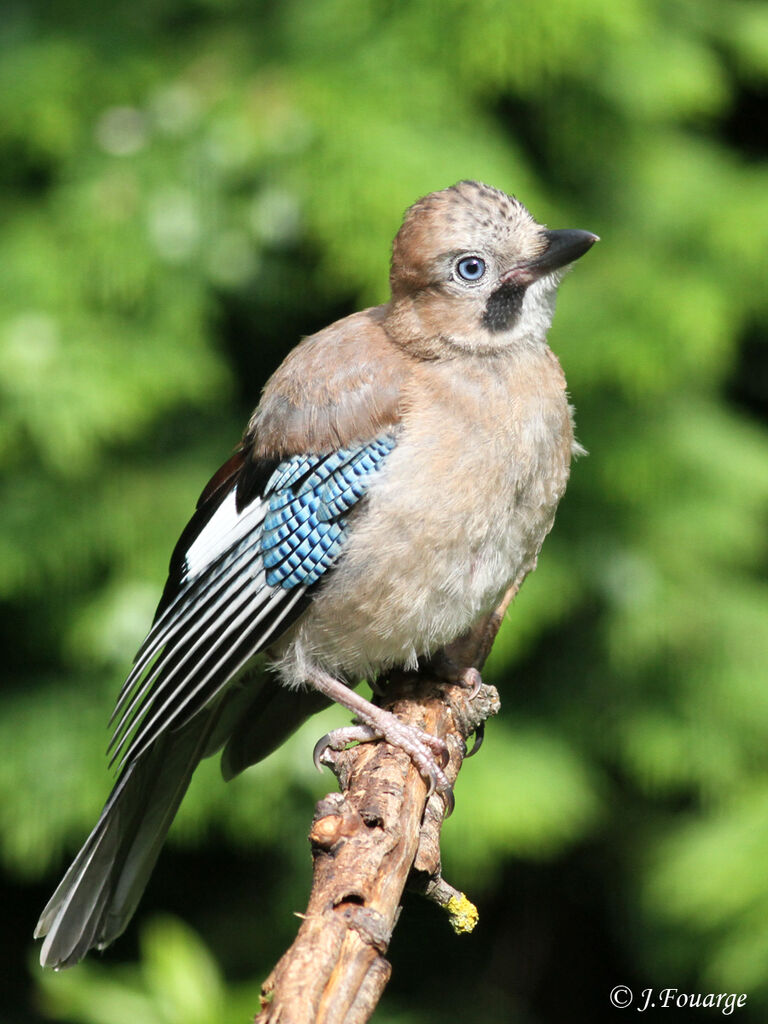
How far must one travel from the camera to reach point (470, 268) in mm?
3018

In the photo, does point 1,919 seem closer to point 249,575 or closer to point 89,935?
point 89,935

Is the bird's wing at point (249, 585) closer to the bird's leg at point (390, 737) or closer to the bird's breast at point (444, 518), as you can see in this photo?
the bird's breast at point (444, 518)

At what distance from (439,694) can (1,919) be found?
9.36 feet

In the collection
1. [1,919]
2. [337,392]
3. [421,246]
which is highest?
[421,246]

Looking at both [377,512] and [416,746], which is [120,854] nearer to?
[416,746]

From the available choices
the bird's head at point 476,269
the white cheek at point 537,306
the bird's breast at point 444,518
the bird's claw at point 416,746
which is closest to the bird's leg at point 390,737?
the bird's claw at point 416,746

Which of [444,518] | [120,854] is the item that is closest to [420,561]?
[444,518]

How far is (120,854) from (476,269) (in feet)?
5.48

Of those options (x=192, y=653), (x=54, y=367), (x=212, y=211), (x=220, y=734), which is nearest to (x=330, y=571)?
(x=192, y=653)

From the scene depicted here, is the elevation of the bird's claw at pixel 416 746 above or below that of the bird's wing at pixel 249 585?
below

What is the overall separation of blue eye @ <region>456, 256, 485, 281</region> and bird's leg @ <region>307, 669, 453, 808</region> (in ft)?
3.39

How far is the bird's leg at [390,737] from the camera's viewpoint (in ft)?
8.79

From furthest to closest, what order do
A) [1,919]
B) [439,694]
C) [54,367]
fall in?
1. [1,919]
2. [54,367]
3. [439,694]

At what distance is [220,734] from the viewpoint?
331 cm
